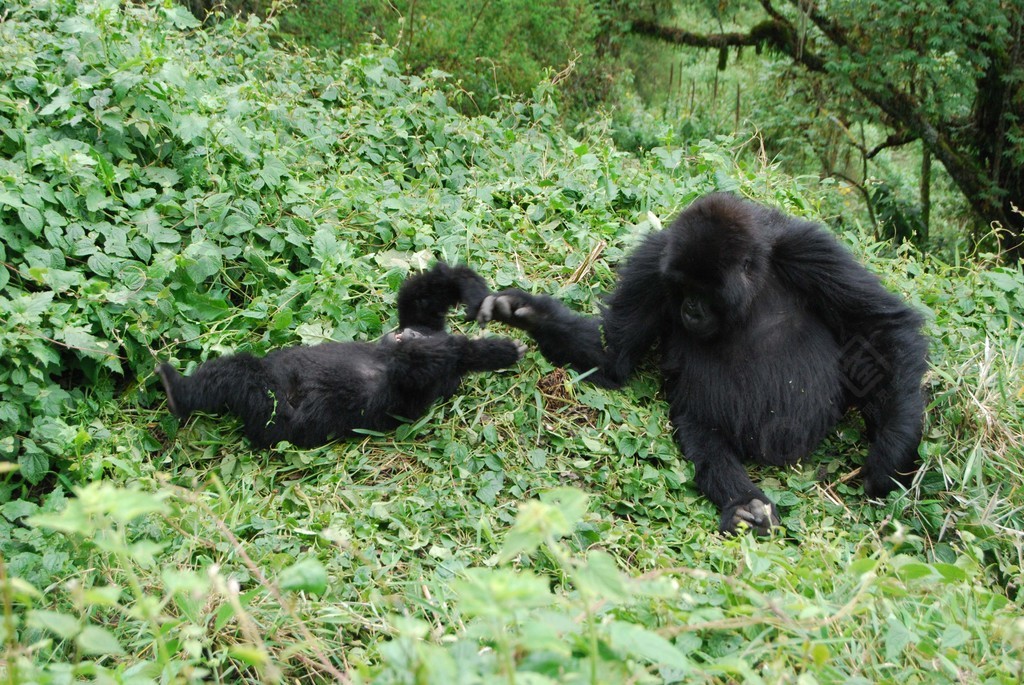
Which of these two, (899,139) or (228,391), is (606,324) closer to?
(228,391)

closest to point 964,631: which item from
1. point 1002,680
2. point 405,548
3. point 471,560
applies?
point 1002,680

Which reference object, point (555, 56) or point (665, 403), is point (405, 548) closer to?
point (665, 403)

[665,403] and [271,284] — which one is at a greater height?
[271,284]

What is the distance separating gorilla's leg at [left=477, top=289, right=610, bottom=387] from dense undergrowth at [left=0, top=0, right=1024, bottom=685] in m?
0.13

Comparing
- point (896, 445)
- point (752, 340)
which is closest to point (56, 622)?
point (752, 340)

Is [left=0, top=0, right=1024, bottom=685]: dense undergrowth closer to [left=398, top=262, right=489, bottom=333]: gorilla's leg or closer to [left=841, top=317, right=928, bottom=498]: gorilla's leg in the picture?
[left=841, top=317, right=928, bottom=498]: gorilla's leg

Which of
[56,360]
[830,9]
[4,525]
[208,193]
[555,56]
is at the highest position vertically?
[830,9]

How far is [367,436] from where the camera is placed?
4.27m

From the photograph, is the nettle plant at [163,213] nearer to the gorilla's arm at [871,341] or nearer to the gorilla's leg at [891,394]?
the gorilla's arm at [871,341]

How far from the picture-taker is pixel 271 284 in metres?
4.73

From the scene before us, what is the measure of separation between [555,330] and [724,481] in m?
1.13

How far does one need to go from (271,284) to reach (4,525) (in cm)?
172

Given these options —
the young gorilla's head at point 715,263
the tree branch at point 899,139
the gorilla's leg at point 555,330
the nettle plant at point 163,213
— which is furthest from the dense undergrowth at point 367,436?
the tree branch at point 899,139

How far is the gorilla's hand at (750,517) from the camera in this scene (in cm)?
394
